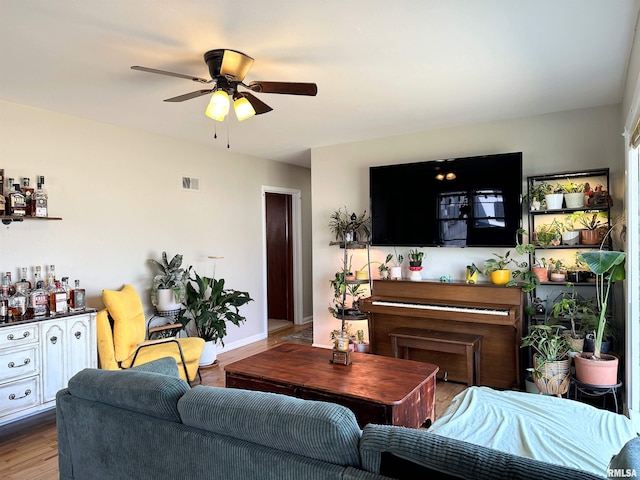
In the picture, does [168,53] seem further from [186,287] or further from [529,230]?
[529,230]

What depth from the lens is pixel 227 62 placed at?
97.1 inches

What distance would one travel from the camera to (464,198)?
413 cm

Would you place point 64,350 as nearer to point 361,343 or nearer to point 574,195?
point 361,343

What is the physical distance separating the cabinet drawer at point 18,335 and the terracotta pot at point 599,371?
3952mm

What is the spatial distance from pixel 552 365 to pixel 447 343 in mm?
779

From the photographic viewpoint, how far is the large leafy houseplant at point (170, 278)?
4258mm

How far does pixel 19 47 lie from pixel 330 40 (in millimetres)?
1748

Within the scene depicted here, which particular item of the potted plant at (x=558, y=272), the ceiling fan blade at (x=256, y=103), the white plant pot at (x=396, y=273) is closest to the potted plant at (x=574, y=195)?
the potted plant at (x=558, y=272)

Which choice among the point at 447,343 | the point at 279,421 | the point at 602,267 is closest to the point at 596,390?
the point at 602,267

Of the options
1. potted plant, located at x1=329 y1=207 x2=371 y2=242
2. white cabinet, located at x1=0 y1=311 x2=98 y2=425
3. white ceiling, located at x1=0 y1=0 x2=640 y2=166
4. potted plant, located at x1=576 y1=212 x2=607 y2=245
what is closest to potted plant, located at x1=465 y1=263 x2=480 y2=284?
potted plant, located at x1=576 y1=212 x2=607 y2=245

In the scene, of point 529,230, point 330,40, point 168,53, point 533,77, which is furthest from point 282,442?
point 529,230

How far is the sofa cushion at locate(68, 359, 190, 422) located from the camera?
5.34ft

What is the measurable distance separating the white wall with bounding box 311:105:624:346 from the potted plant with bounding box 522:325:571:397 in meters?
1.07

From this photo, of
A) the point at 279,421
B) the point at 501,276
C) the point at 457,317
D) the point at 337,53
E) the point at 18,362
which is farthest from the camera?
the point at 501,276
